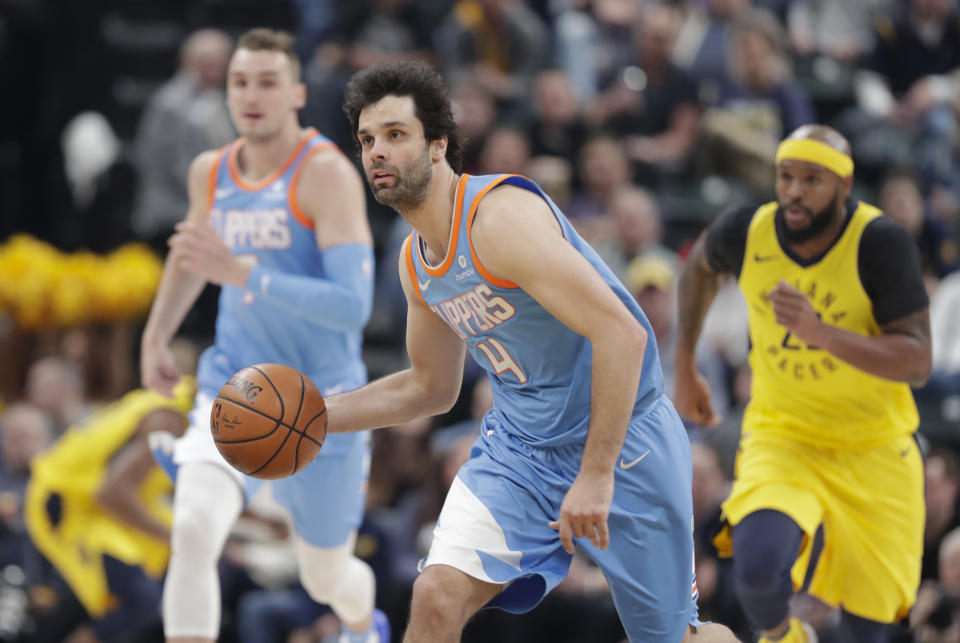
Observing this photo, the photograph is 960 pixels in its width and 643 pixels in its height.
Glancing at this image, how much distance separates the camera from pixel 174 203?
417 inches

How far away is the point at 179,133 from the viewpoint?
1052 centimetres

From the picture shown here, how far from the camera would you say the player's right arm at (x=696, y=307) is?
5762 millimetres

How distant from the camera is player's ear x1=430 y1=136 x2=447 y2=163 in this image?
168 inches

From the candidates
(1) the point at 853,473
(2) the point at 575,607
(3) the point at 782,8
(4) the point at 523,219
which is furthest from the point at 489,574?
(3) the point at 782,8

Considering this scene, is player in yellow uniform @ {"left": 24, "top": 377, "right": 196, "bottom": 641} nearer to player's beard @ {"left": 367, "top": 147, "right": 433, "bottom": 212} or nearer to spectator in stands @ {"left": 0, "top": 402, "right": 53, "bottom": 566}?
spectator in stands @ {"left": 0, "top": 402, "right": 53, "bottom": 566}

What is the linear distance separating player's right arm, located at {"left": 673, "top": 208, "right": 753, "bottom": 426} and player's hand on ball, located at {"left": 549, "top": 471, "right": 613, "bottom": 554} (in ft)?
6.47

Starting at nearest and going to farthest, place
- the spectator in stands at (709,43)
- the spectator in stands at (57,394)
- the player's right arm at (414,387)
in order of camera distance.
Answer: the player's right arm at (414,387) < the spectator in stands at (57,394) < the spectator in stands at (709,43)

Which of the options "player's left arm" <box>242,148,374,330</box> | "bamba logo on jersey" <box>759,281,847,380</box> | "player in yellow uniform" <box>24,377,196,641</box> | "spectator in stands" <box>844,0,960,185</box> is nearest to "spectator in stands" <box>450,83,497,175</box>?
"player in yellow uniform" <box>24,377,196,641</box>

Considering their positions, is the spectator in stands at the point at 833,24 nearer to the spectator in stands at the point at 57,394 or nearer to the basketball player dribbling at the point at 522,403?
the spectator in stands at the point at 57,394

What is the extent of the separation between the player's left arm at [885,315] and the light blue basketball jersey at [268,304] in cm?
201

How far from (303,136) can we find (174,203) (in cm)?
503

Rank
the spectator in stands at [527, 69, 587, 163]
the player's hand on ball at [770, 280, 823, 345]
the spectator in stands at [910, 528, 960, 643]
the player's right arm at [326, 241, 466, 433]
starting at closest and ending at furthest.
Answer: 1. the player's right arm at [326, 241, 466, 433]
2. the player's hand on ball at [770, 280, 823, 345]
3. the spectator in stands at [910, 528, 960, 643]
4. the spectator in stands at [527, 69, 587, 163]

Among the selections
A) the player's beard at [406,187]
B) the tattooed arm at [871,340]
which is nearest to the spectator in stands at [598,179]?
the tattooed arm at [871,340]

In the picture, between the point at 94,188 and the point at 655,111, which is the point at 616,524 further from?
the point at 94,188
